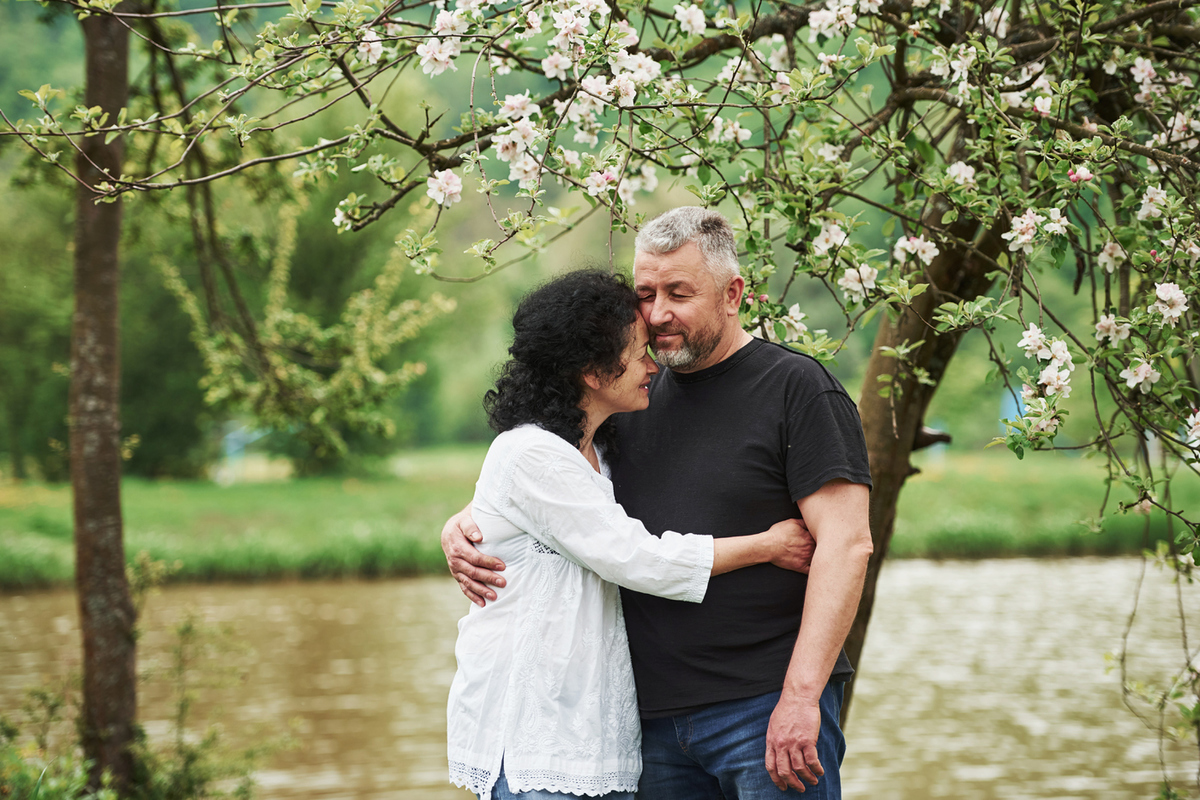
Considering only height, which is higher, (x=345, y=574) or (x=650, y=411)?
(x=650, y=411)

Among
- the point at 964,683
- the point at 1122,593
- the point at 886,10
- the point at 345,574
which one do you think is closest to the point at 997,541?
the point at 1122,593

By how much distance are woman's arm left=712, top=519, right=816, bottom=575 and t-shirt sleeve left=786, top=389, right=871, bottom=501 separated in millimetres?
76

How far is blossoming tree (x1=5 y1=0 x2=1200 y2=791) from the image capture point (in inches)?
94.3

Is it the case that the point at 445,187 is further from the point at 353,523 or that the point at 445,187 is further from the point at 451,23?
the point at 353,523

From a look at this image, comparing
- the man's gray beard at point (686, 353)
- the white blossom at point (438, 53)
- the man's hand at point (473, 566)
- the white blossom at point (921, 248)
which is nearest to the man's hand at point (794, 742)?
the man's hand at point (473, 566)

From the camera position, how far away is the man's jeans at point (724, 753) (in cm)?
217

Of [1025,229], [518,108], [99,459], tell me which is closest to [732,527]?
[1025,229]

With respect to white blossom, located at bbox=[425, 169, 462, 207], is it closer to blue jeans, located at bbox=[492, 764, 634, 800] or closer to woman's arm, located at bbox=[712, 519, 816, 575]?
woman's arm, located at bbox=[712, 519, 816, 575]

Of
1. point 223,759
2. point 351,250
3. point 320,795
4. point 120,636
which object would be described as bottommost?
point 320,795

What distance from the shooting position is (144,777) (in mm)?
4598

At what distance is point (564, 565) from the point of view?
2238mm

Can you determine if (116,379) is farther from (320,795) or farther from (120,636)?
(320,795)

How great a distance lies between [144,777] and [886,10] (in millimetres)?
4338

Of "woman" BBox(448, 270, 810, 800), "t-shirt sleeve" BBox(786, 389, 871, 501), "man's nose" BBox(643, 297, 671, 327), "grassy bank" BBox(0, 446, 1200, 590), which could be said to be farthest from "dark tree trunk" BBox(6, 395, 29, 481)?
"t-shirt sleeve" BBox(786, 389, 871, 501)
